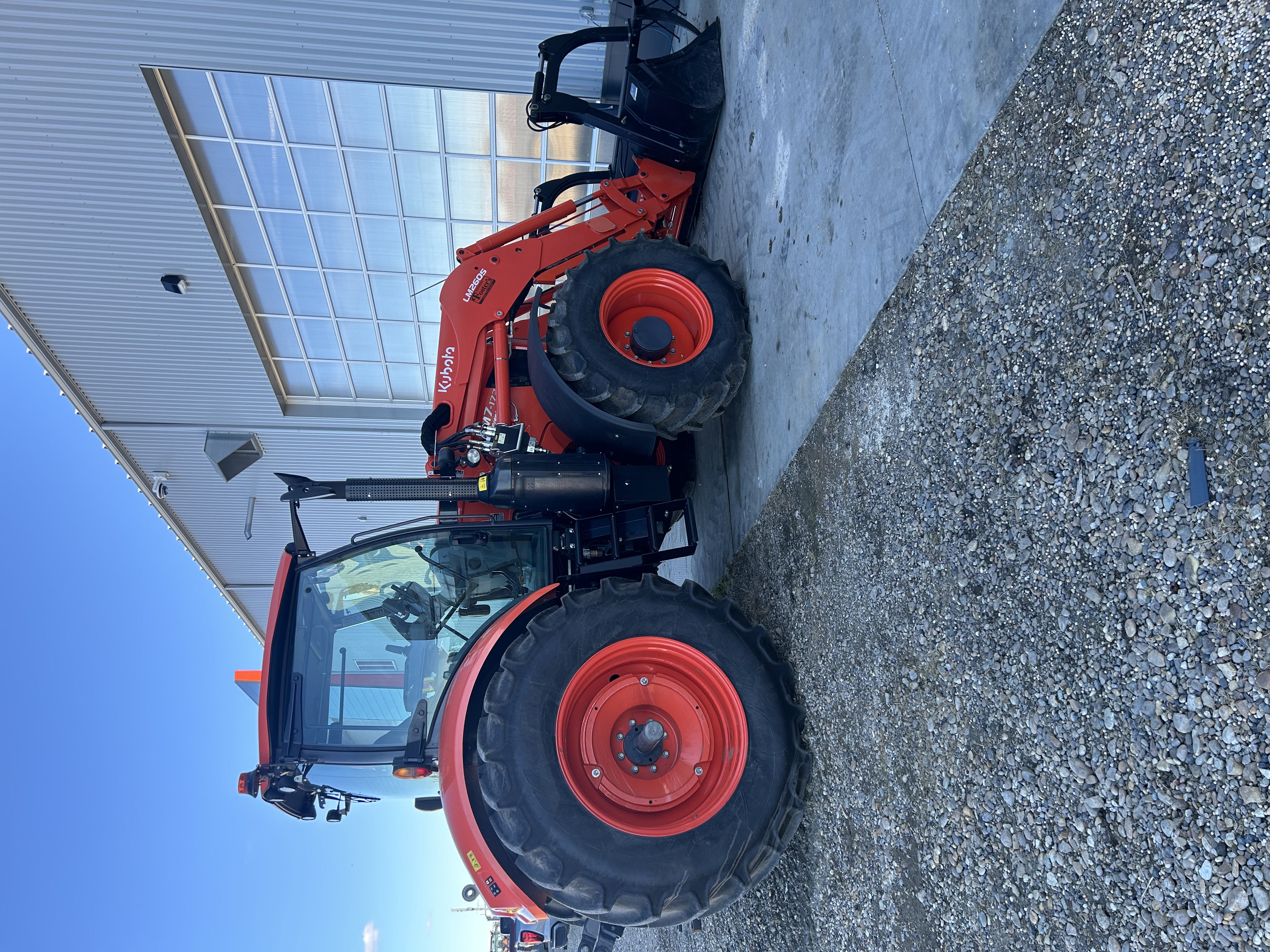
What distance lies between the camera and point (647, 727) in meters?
2.91

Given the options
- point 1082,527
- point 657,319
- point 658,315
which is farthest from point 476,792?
point 658,315

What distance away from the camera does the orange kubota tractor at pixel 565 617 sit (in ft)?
9.05

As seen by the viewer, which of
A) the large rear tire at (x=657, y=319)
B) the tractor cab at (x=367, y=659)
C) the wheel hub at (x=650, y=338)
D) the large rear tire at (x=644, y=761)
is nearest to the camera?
the large rear tire at (x=644, y=761)

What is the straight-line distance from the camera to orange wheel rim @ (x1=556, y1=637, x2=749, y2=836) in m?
2.87

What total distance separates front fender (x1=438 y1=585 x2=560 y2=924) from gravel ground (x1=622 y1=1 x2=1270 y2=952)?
3.79 ft

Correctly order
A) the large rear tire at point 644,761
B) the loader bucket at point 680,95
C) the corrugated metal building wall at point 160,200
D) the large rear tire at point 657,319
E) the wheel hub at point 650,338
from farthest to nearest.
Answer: the corrugated metal building wall at point 160,200 < the loader bucket at point 680,95 < the wheel hub at point 650,338 < the large rear tire at point 657,319 < the large rear tire at point 644,761

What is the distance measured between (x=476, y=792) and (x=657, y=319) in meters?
2.34

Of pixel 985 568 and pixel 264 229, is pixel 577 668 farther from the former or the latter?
pixel 264 229

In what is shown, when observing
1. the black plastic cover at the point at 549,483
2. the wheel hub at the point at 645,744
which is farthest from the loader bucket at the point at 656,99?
the wheel hub at the point at 645,744

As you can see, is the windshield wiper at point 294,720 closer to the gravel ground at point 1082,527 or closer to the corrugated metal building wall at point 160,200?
the gravel ground at point 1082,527

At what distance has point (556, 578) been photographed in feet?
12.0

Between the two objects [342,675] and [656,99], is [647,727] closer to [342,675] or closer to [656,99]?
[342,675]

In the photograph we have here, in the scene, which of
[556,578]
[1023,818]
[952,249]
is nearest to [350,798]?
[556,578]

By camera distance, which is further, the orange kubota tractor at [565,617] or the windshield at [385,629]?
the windshield at [385,629]
